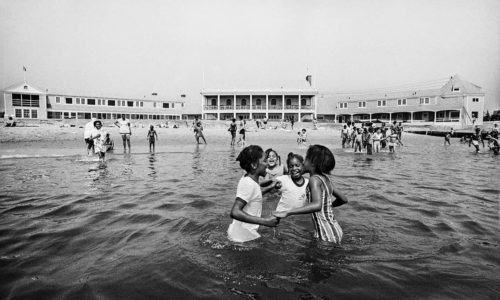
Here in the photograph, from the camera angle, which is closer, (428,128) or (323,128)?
(323,128)

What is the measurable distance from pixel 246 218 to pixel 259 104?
5106 cm

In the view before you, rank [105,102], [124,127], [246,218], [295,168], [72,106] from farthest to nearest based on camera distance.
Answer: [105,102]
[72,106]
[124,127]
[295,168]
[246,218]

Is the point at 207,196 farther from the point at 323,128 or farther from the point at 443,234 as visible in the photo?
the point at 323,128

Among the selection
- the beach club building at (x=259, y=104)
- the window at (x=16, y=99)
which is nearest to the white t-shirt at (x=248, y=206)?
the beach club building at (x=259, y=104)

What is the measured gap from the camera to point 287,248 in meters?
4.16

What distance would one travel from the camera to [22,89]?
156 feet

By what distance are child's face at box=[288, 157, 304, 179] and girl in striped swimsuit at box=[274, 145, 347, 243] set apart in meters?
0.68

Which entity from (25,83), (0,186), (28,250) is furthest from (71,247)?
(25,83)

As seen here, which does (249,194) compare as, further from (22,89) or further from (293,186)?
(22,89)

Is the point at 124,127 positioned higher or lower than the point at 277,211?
higher

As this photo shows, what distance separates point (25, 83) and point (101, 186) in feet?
167

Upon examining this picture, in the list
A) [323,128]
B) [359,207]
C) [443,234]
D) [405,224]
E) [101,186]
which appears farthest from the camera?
[323,128]

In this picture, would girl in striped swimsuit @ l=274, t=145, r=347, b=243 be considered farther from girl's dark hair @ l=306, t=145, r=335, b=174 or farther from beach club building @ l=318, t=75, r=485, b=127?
beach club building @ l=318, t=75, r=485, b=127

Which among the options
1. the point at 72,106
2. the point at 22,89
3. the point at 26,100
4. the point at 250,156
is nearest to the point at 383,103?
the point at 72,106
